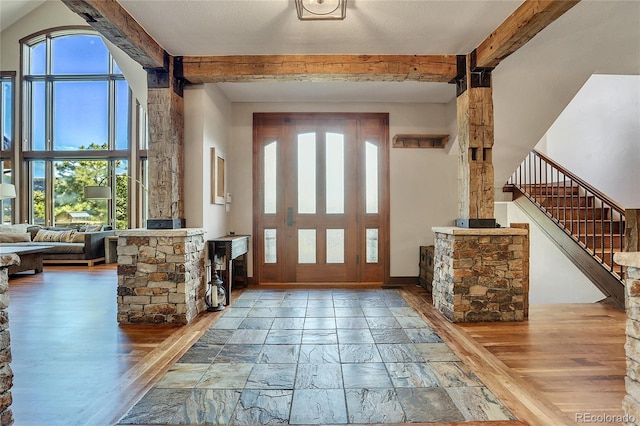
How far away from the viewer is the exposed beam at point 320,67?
12.3 feet

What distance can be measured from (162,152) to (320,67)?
6.19 ft

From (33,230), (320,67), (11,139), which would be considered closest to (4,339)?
(320,67)

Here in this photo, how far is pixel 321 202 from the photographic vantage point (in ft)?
18.1

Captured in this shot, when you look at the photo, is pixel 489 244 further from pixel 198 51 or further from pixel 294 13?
pixel 198 51

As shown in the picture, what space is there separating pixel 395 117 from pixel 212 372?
14.6ft

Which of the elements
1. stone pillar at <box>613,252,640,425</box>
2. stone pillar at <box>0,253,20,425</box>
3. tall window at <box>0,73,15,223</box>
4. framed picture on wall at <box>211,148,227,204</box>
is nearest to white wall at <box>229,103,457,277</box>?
framed picture on wall at <box>211,148,227,204</box>

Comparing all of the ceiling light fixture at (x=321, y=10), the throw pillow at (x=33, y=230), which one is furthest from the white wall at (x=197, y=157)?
the throw pillow at (x=33, y=230)

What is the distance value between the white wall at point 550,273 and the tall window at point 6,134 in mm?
11774

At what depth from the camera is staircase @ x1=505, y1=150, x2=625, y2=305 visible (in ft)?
14.3

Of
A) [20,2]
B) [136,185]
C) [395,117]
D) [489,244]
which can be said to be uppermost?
[20,2]

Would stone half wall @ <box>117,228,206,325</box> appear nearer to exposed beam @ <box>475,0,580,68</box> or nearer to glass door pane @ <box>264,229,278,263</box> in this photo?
glass door pane @ <box>264,229,278,263</box>

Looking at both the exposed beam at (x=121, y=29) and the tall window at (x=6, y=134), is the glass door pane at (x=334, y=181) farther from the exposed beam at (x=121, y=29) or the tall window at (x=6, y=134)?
the tall window at (x=6, y=134)

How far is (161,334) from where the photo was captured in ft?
10.6

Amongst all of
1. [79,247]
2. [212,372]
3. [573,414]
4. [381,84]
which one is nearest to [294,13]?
[381,84]
